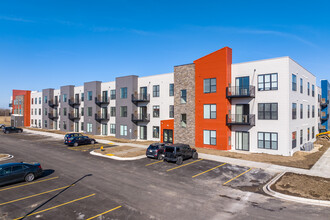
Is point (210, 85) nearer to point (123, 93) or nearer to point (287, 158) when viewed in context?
point (287, 158)

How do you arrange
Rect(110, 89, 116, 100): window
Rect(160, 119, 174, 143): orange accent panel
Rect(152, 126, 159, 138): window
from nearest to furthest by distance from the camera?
Rect(160, 119, 174, 143): orange accent panel
Rect(152, 126, 159, 138): window
Rect(110, 89, 116, 100): window

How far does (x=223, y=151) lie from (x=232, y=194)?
558 inches

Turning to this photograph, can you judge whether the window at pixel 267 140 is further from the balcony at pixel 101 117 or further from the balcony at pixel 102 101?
the balcony at pixel 102 101

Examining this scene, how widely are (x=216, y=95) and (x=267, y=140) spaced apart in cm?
826

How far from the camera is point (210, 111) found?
98.2 ft

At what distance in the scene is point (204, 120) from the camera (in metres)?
30.5

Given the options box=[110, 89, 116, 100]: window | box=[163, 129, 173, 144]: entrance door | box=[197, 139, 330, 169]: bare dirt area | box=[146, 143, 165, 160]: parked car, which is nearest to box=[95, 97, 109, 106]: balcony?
box=[110, 89, 116, 100]: window

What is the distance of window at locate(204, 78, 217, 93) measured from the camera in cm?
2957

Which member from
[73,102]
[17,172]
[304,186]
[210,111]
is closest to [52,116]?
[73,102]

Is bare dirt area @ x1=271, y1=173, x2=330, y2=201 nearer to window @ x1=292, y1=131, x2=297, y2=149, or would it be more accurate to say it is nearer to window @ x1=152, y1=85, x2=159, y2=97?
window @ x1=292, y1=131, x2=297, y2=149

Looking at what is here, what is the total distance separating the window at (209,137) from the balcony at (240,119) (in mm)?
2667

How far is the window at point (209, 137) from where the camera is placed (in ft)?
96.7

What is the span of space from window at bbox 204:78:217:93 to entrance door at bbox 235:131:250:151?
641cm

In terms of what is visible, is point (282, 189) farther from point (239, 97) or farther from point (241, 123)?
point (239, 97)
